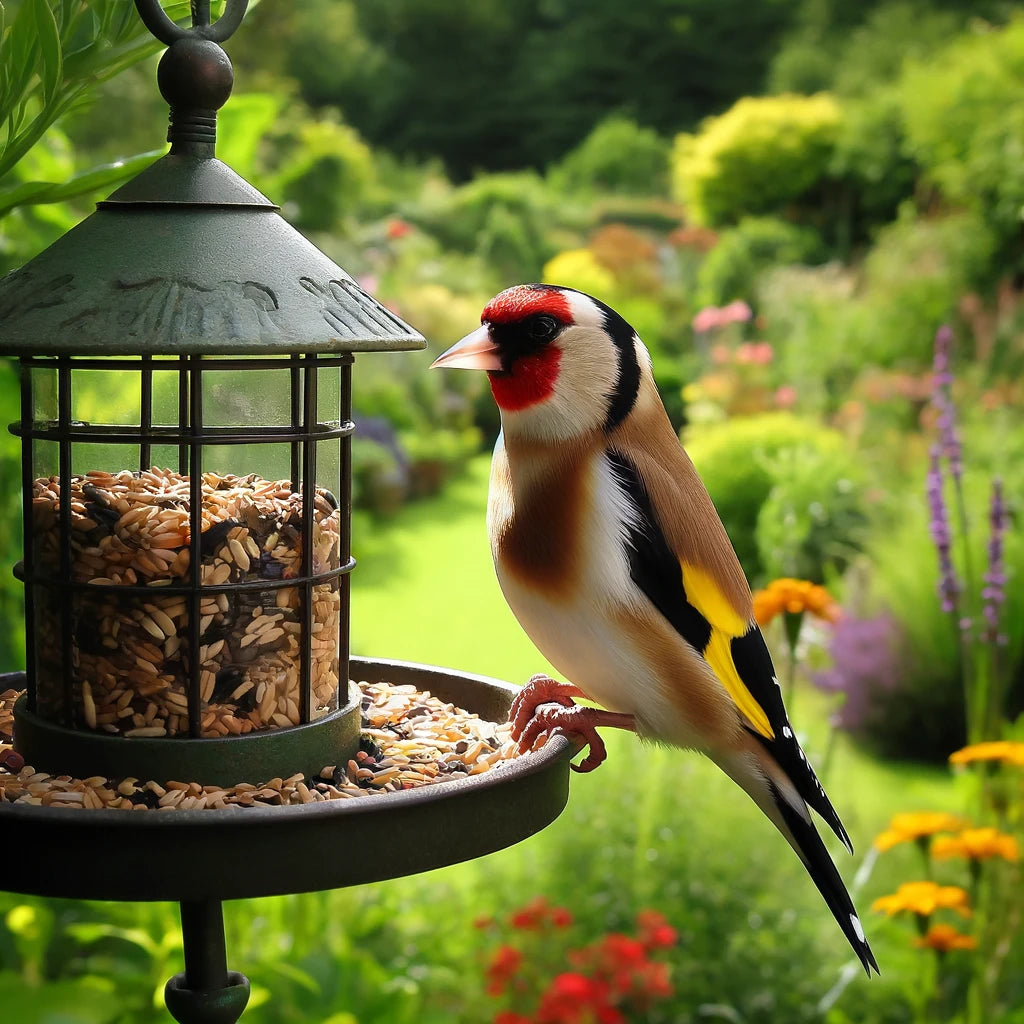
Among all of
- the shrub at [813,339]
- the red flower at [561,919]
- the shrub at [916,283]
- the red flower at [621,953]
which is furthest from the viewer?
the shrub at [916,283]

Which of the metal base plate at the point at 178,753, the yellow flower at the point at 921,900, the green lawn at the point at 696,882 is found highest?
the metal base plate at the point at 178,753

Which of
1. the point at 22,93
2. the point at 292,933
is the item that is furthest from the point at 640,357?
the point at 292,933

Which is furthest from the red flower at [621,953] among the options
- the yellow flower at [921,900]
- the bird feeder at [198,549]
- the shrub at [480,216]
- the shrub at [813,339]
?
the shrub at [480,216]

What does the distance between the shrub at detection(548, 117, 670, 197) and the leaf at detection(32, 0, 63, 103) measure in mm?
20036

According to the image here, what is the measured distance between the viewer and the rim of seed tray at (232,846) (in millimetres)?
1372

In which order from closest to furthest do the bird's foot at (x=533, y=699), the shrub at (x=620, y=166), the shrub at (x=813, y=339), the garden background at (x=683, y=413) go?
the bird's foot at (x=533, y=699) → the garden background at (x=683, y=413) → the shrub at (x=813, y=339) → the shrub at (x=620, y=166)

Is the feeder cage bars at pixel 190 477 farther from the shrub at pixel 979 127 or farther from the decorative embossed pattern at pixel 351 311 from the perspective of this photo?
the shrub at pixel 979 127

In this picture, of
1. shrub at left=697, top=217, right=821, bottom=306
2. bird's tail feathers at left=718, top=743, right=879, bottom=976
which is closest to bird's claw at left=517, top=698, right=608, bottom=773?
bird's tail feathers at left=718, top=743, right=879, bottom=976

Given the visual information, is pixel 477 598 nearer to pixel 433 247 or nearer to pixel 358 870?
pixel 433 247

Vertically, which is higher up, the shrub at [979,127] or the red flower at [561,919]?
the shrub at [979,127]

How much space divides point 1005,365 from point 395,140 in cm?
1646

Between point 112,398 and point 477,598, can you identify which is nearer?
point 112,398

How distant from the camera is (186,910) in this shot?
5.65ft

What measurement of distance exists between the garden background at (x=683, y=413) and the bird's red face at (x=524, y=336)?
0.60 metres
